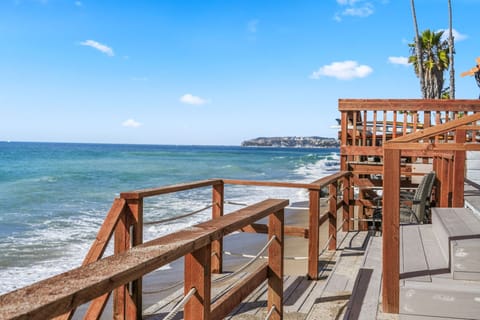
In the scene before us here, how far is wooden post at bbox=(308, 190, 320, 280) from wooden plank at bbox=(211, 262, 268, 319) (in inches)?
82.4

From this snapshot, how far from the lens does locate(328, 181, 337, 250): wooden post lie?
5255mm

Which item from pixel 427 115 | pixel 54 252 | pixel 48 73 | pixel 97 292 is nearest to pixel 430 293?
pixel 97 292

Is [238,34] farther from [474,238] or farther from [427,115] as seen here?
[474,238]

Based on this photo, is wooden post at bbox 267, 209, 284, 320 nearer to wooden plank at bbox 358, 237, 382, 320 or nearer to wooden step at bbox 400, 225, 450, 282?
wooden plank at bbox 358, 237, 382, 320

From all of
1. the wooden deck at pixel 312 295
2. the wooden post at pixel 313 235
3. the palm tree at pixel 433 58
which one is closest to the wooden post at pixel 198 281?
the wooden deck at pixel 312 295

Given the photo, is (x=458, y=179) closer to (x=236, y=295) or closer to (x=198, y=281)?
(x=236, y=295)

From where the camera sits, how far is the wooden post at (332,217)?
17.2 feet

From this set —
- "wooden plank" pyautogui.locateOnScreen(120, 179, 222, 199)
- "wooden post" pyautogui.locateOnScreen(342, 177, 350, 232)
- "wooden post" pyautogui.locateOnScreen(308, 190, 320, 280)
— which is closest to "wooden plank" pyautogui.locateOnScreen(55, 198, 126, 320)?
"wooden plank" pyautogui.locateOnScreen(120, 179, 222, 199)

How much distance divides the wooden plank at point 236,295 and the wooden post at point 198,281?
0.48ft

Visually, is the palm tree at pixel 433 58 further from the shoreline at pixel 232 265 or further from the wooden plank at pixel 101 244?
the wooden plank at pixel 101 244

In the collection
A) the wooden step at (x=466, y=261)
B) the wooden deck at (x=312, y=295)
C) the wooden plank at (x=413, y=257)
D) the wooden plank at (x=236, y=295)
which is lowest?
the wooden deck at (x=312, y=295)

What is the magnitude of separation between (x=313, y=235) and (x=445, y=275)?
1620 mm

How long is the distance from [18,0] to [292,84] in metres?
16.6

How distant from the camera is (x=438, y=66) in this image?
24516mm
